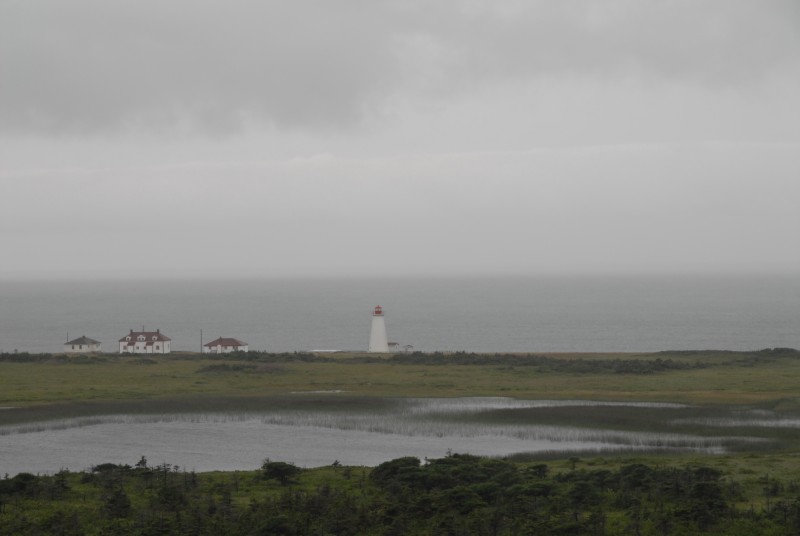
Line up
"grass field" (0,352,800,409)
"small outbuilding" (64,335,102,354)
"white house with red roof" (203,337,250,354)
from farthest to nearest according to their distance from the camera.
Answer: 1. "small outbuilding" (64,335,102,354)
2. "white house with red roof" (203,337,250,354)
3. "grass field" (0,352,800,409)

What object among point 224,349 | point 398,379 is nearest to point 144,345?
point 224,349

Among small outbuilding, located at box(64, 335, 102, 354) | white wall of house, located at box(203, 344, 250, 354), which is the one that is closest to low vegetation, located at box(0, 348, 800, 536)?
white wall of house, located at box(203, 344, 250, 354)

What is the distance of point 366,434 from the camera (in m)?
46.6

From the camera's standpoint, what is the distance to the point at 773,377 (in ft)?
222

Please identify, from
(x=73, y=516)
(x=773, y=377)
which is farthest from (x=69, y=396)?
(x=773, y=377)

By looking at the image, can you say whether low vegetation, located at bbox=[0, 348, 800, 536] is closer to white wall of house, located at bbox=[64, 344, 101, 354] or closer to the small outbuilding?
the small outbuilding

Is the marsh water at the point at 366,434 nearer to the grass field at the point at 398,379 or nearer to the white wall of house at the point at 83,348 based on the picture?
the grass field at the point at 398,379

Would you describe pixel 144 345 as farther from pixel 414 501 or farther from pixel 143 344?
pixel 414 501

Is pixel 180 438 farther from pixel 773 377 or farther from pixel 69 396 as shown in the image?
pixel 773 377

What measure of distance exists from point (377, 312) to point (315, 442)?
153 feet

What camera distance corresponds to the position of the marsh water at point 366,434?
40906mm

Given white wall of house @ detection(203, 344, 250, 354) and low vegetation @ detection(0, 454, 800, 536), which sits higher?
white wall of house @ detection(203, 344, 250, 354)

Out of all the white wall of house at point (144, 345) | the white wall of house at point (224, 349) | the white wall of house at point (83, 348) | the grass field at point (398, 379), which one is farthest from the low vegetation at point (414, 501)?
the white wall of house at point (83, 348)

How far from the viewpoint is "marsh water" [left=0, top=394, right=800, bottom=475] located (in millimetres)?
40906
